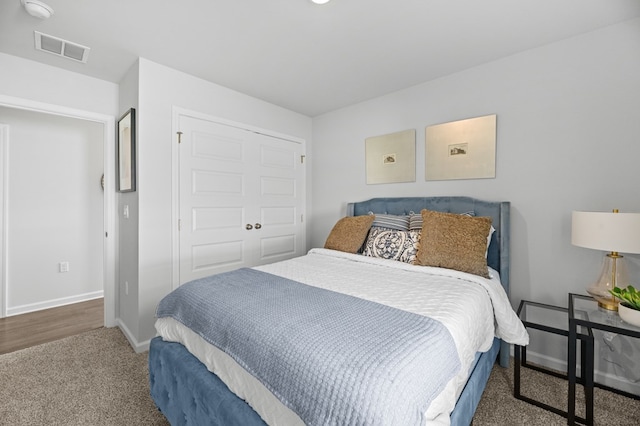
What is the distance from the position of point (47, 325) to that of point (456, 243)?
395cm

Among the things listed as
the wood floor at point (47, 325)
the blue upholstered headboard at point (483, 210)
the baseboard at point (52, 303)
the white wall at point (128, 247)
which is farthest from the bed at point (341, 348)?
the baseboard at point (52, 303)

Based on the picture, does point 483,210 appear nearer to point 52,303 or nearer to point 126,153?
point 126,153

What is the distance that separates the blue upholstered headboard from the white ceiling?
116 cm

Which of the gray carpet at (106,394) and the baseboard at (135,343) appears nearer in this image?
the gray carpet at (106,394)

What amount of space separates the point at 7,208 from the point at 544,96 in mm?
5244

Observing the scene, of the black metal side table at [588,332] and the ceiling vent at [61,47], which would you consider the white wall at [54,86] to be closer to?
the ceiling vent at [61,47]

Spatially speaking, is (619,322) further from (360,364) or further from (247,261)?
(247,261)

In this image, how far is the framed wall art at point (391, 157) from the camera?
9.36 ft

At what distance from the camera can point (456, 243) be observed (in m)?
1.98

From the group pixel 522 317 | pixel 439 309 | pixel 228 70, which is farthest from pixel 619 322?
pixel 228 70

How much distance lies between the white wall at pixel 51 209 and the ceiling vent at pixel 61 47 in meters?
1.52

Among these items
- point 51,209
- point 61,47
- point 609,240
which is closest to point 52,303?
point 51,209

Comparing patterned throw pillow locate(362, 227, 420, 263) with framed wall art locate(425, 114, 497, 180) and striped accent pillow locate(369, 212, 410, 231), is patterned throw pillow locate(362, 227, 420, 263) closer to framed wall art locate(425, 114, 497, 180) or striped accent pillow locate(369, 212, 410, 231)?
striped accent pillow locate(369, 212, 410, 231)

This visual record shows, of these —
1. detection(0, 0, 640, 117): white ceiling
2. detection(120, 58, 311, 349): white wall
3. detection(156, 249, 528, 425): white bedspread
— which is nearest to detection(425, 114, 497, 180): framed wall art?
detection(0, 0, 640, 117): white ceiling
